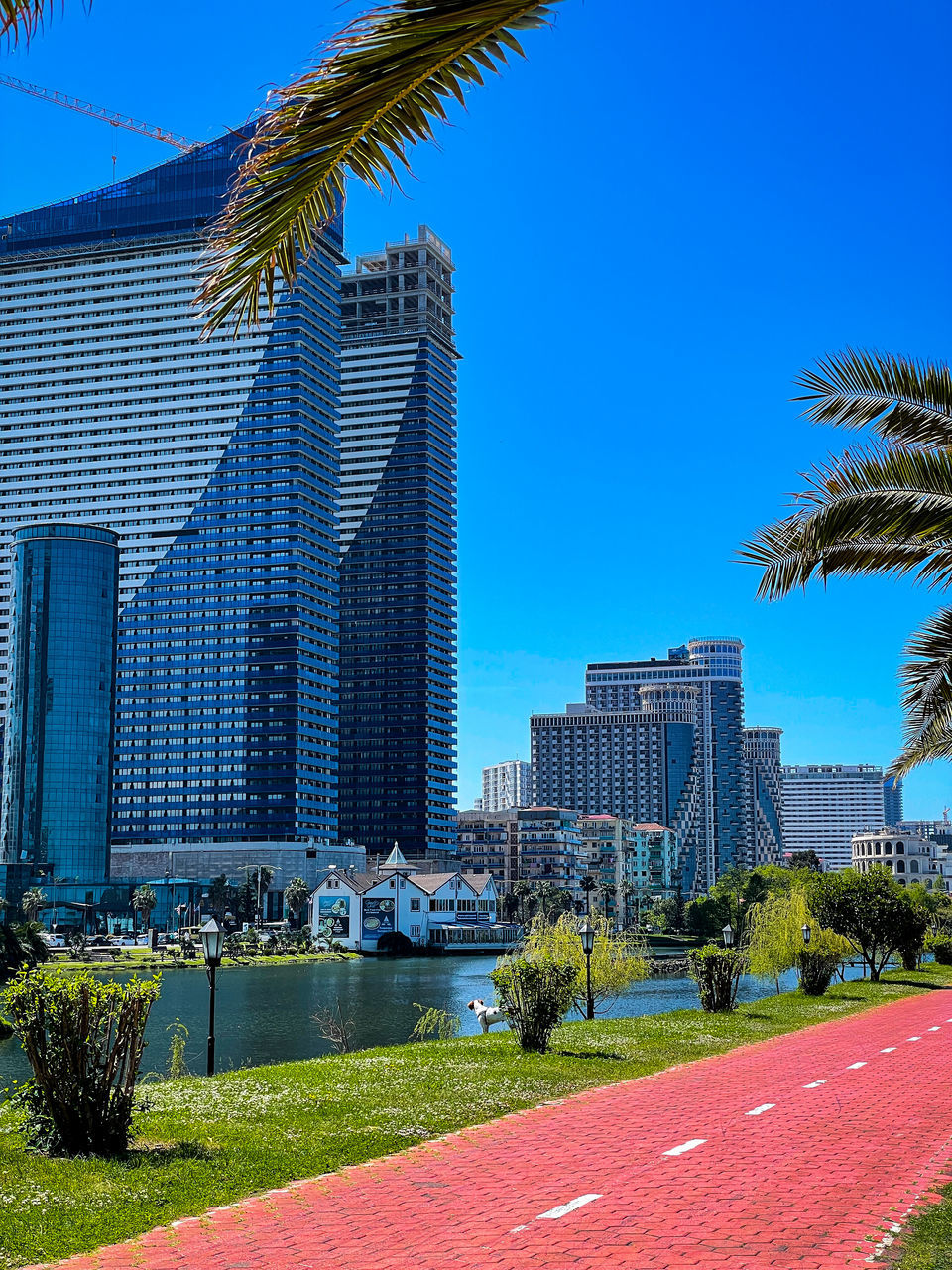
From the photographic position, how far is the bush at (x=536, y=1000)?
21.7 m

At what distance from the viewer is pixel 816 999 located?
37.0 metres

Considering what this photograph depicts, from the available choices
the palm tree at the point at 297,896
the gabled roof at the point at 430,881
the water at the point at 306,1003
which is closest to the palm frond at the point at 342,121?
the water at the point at 306,1003

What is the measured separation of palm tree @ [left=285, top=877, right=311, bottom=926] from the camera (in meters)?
152

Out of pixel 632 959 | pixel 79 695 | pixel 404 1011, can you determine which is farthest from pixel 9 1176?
pixel 79 695

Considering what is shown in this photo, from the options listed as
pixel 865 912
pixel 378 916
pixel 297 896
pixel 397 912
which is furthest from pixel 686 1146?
pixel 297 896

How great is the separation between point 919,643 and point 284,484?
17590 cm

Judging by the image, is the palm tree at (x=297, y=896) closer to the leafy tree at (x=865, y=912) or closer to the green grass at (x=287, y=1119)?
the leafy tree at (x=865, y=912)

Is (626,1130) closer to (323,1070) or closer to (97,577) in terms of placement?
(323,1070)

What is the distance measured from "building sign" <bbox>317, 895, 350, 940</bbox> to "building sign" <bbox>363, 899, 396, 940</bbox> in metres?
1.98

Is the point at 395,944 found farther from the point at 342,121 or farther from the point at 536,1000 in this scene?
the point at 342,121

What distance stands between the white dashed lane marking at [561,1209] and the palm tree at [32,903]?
143569mm

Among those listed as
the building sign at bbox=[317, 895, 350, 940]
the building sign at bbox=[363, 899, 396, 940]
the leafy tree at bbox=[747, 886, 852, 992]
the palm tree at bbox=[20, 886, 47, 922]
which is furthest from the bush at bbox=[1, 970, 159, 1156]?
the palm tree at bbox=[20, 886, 47, 922]

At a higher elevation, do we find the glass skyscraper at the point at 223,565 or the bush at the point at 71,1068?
the glass skyscraper at the point at 223,565

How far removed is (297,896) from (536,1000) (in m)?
136
